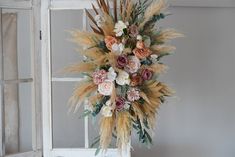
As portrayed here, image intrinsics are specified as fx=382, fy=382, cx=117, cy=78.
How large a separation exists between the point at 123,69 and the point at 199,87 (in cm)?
133

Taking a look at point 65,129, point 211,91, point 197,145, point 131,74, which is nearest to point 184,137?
point 197,145

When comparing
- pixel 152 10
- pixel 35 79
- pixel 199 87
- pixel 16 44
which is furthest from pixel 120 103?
pixel 199 87

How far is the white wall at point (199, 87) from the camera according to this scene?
3.12 metres

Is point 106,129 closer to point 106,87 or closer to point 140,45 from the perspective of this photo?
point 106,87

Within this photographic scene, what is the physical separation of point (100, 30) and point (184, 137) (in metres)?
1.47

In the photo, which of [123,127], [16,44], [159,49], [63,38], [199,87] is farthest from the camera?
[199,87]

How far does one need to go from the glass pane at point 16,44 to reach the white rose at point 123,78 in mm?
834

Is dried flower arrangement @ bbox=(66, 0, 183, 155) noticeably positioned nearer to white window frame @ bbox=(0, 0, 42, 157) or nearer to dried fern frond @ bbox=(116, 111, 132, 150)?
dried fern frond @ bbox=(116, 111, 132, 150)

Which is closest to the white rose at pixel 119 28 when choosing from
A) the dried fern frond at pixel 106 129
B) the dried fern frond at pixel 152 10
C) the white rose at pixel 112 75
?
the dried fern frond at pixel 152 10

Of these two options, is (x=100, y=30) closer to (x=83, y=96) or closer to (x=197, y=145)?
(x=83, y=96)

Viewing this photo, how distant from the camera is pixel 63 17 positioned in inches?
111

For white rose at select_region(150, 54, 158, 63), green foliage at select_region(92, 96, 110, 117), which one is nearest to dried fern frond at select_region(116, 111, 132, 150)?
green foliage at select_region(92, 96, 110, 117)

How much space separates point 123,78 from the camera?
1980 millimetres

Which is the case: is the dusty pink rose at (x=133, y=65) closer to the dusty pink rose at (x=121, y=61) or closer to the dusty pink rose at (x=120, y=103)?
the dusty pink rose at (x=121, y=61)
